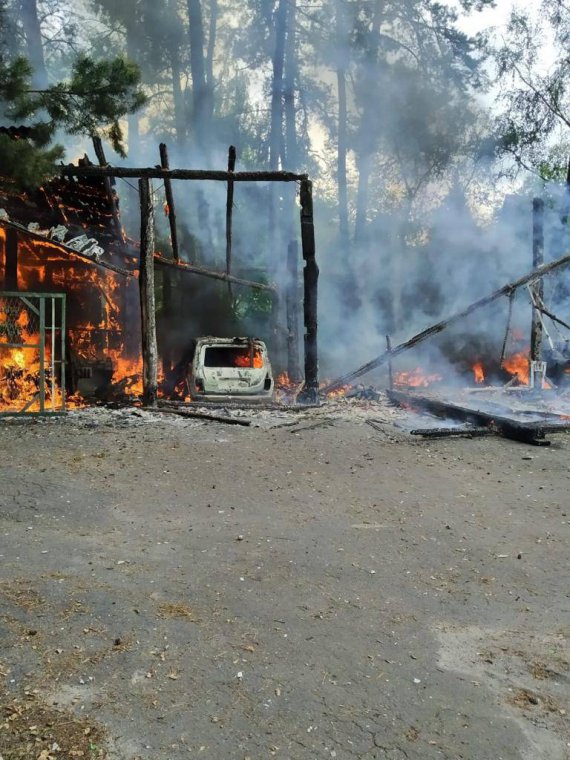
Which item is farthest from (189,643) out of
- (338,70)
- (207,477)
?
(338,70)

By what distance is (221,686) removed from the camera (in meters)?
2.90

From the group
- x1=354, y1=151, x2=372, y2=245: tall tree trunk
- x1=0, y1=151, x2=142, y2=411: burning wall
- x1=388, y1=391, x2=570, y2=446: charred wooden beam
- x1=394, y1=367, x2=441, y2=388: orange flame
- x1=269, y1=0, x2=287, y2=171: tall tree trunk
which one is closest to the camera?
x1=388, y1=391, x2=570, y2=446: charred wooden beam

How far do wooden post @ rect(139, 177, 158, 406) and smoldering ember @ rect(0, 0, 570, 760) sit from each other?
5cm

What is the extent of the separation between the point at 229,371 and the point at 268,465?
16.7 ft

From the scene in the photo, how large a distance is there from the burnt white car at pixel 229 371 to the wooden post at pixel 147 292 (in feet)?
2.99

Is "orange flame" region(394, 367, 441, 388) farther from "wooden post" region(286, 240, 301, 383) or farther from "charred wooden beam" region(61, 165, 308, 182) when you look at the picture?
"charred wooden beam" region(61, 165, 308, 182)

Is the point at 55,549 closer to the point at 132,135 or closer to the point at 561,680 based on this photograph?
the point at 561,680

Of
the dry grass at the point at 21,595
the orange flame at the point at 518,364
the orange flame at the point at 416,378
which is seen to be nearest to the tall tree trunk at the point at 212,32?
the orange flame at the point at 416,378

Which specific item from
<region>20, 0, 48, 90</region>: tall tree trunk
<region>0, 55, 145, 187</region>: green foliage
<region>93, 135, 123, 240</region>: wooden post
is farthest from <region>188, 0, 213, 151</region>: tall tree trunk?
<region>0, 55, 145, 187</region>: green foliage

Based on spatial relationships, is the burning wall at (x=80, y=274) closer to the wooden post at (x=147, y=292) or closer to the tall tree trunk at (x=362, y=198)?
the wooden post at (x=147, y=292)

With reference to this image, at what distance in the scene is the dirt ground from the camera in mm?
2615

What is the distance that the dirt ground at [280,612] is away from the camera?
8.58 feet

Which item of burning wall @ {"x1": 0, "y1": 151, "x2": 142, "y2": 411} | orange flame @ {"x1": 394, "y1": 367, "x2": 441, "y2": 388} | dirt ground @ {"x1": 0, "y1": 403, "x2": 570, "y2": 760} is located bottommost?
dirt ground @ {"x1": 0, "y1": 403, "x2": 570, "y2": 760}

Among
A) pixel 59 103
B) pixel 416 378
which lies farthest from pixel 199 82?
pixel 59 103
